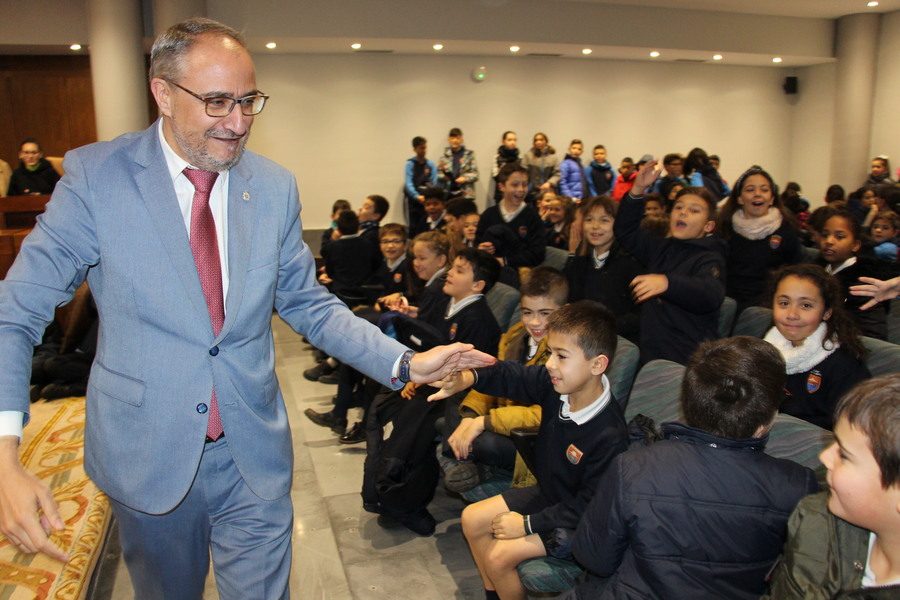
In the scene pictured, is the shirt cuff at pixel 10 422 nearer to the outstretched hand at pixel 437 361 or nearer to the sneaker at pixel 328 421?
the outstretched hand at pixel 437 361

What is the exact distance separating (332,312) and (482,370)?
0.73 m

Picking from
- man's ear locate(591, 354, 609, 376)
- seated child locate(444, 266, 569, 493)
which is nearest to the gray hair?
man's ear locate(591, 354, 609, 376)

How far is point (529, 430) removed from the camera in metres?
2.62

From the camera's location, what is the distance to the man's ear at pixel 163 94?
1.60 m

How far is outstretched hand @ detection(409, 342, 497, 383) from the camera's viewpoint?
1.84 meters

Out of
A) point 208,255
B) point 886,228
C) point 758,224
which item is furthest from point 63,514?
point 886,228

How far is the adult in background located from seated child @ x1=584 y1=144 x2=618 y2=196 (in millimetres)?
7461

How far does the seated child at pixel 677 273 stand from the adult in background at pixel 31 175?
686 cm

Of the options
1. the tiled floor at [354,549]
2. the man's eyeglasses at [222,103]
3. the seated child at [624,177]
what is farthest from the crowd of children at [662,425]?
the seated child at [624,177]

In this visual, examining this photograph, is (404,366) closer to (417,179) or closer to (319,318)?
(319,318)

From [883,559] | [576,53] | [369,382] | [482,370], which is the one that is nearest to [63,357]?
[369,382]

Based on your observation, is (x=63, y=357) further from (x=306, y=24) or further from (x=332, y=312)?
(x=306, y=24)

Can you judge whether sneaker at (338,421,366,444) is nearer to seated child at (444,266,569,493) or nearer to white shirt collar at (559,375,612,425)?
seated child at (444,266,569,493)

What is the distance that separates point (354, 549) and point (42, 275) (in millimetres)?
2092
